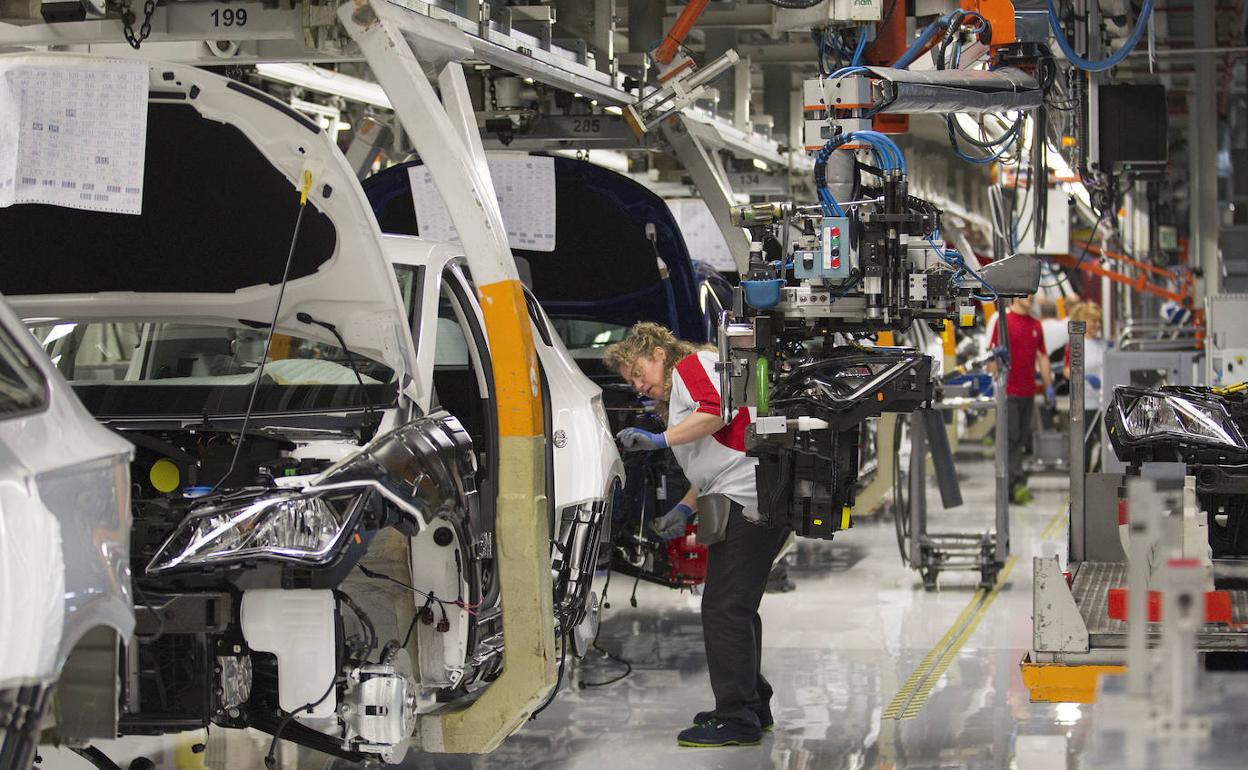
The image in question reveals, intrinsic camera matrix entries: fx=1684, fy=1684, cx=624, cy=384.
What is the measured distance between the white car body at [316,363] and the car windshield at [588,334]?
2.15 m

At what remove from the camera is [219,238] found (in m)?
5.51

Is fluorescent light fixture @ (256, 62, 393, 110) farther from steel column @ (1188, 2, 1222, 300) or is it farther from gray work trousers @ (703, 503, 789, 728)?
steel column @ (1188, 2, 1222, 300)

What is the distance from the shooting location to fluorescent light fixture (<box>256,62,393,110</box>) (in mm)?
8328

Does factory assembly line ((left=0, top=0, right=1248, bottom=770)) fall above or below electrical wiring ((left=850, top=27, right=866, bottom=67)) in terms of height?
below

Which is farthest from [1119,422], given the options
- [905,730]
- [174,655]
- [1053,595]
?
[174,655]

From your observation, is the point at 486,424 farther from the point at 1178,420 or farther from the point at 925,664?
the point at 925,664

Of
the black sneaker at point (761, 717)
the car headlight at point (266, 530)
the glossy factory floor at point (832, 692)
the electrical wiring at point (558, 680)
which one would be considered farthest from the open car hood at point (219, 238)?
the black sneaker at point (761, 717)

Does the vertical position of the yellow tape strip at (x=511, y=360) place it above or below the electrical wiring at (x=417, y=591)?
above

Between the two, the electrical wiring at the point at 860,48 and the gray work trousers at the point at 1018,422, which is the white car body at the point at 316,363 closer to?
the electrical wiring at the point at 860,48

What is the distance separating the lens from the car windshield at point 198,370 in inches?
210

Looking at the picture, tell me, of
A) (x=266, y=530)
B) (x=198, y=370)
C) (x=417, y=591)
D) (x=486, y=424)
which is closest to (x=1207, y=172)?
(x=486, y=424)

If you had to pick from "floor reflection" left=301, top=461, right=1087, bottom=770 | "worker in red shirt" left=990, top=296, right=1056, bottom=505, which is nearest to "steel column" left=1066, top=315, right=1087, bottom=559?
"floor reflection" left=301, top=461, right=1087, bottom=770

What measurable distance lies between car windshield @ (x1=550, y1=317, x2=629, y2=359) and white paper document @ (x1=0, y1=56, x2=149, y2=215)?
3.81 m

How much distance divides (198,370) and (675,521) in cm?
211
